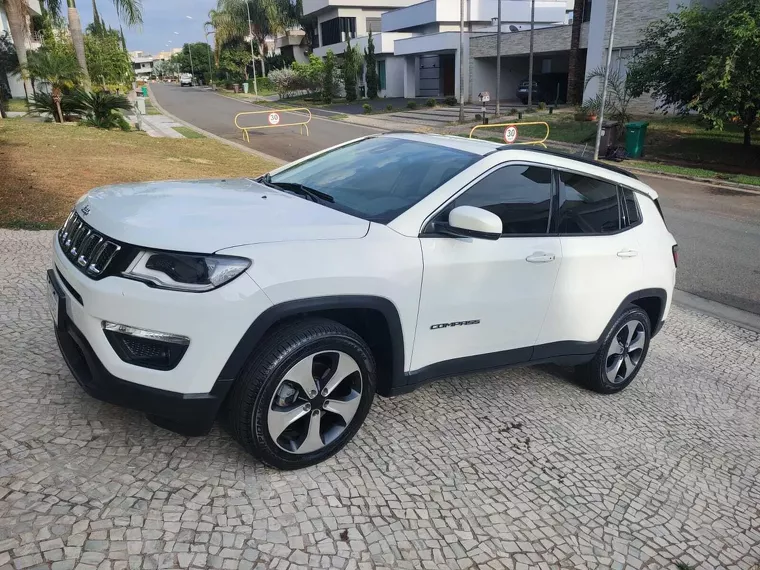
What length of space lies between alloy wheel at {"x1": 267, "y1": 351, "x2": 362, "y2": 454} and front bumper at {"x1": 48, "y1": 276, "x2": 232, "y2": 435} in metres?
0.27

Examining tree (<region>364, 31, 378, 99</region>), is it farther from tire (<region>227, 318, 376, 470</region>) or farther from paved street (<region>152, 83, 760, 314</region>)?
tire (<region>227, 318, 376, 470</region>)

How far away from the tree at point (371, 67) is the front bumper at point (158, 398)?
4658 centimetres

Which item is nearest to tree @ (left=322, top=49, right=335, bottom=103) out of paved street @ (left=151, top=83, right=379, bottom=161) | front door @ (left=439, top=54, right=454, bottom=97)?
front door @ (left=439, top=54, right=454, bottom=97)

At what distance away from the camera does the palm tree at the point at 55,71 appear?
64.7 ft

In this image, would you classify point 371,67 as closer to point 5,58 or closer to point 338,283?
point 5,58

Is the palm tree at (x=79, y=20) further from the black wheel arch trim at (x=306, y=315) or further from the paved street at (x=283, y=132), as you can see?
the black wheel arch trim at (x=306, y=315)

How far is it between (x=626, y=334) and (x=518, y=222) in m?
1.39

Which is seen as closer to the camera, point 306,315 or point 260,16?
point 306,315

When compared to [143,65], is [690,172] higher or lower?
lower

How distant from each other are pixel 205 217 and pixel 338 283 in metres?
0.72

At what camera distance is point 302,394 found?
2.86 m

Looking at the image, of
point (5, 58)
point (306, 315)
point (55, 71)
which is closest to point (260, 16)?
point (5, 58)

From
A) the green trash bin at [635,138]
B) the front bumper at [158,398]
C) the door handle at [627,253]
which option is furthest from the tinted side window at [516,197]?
the green trash bin at [635,138]

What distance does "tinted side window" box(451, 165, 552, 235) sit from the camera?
338 cm
